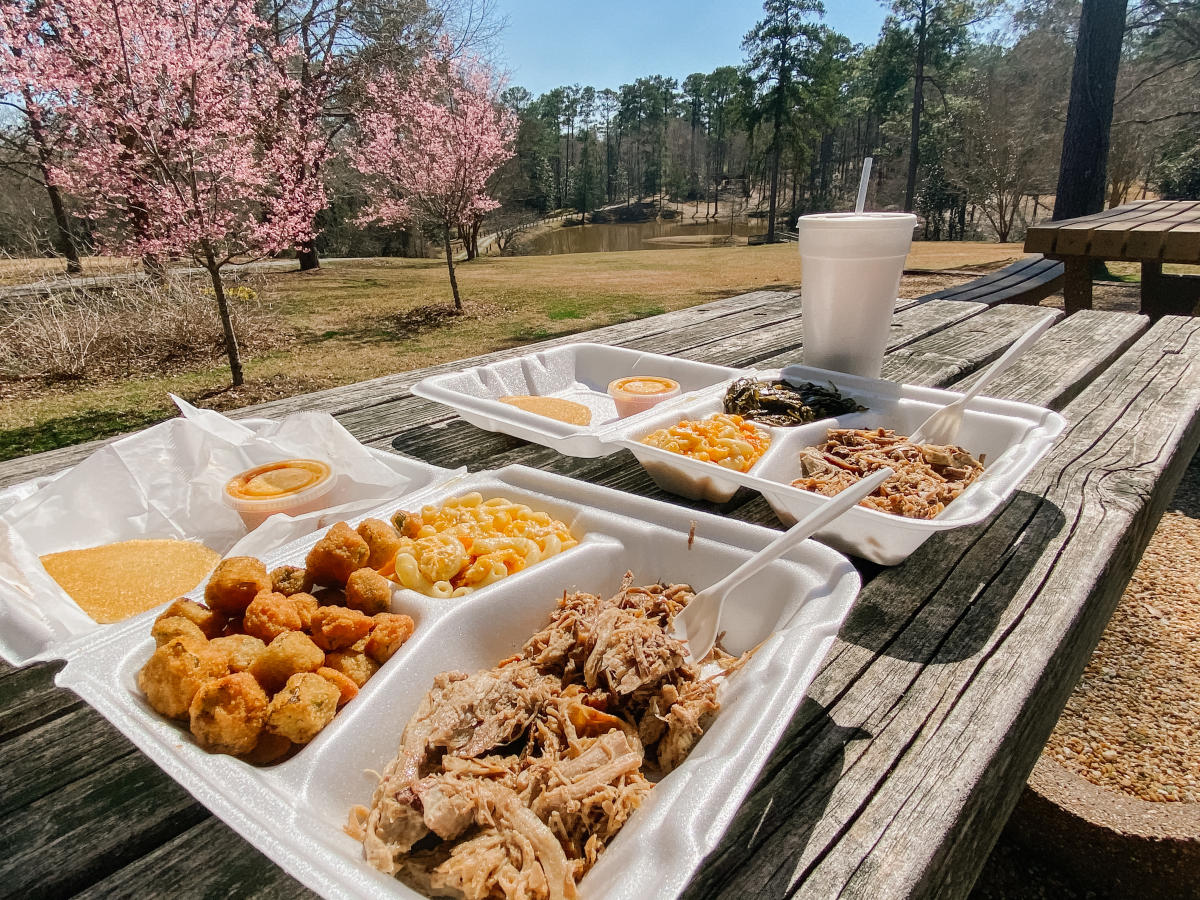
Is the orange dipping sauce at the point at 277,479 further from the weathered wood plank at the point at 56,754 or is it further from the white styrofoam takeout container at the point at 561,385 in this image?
the weathered wood plank at the point at 56,754

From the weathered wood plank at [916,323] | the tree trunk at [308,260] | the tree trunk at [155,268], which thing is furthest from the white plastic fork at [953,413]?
the tree trunk at [308,260]

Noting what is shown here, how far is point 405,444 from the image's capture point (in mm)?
2234

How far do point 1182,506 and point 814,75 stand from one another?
35.5m

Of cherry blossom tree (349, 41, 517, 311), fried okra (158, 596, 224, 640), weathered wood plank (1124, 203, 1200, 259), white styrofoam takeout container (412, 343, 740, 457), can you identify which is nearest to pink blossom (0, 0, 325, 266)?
cherry blossom tree (349, 41, 517, 311)

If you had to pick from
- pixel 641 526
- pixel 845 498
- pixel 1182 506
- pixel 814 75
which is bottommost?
pixel 1182 506

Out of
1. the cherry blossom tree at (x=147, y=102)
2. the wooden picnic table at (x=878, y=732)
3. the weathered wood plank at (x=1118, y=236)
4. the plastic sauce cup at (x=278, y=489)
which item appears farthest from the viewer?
the cherry blossom tree at (x=147, y=102)

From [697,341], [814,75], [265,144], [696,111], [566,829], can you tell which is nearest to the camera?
[566,829]

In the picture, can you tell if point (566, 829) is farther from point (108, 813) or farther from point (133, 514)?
point (133, 514)

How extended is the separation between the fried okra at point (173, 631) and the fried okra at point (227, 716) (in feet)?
0.43

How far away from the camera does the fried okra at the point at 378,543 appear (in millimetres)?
1360

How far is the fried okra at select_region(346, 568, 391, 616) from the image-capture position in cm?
122

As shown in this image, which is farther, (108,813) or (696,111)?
(696,111)

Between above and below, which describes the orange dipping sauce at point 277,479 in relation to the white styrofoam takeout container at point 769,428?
below

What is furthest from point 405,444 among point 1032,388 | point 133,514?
point 1032,388
